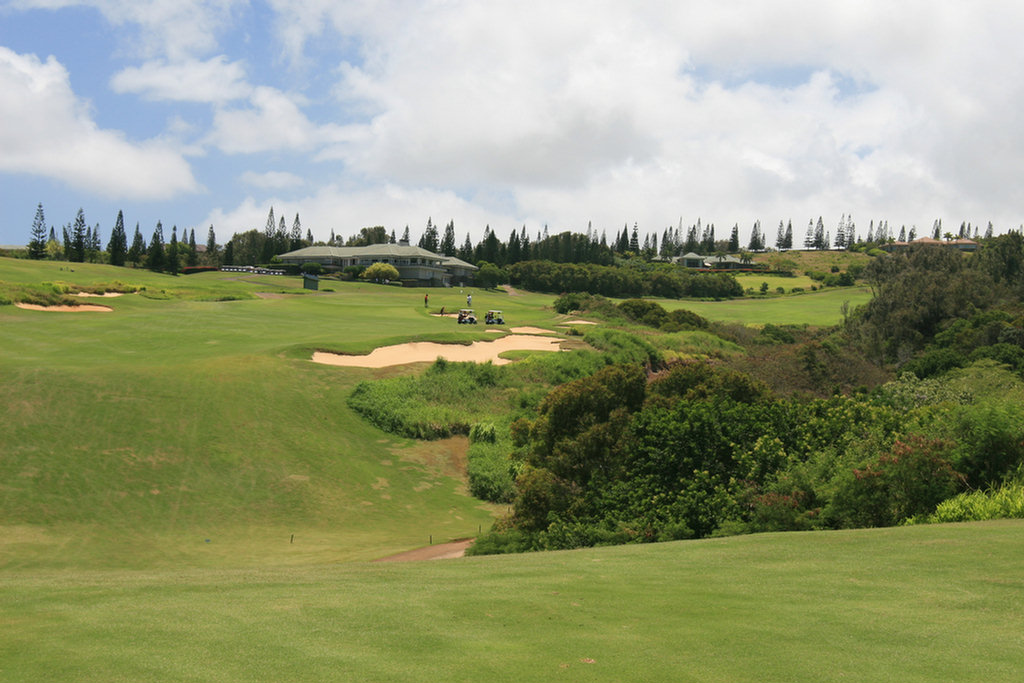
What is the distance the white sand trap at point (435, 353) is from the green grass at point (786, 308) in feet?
135

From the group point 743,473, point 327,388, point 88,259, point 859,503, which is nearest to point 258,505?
point 327,388

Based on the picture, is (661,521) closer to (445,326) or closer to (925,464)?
(925,464)

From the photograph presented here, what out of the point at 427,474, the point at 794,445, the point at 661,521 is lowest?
the point at 427,474

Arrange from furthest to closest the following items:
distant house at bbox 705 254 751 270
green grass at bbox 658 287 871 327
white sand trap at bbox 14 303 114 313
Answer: distant house at bbox 705 254 751 270
green grass at bbox 658 287 871 327
white sand trap at bbox 14 303 114 313

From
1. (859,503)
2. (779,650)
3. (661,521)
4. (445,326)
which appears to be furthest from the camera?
(445,326)

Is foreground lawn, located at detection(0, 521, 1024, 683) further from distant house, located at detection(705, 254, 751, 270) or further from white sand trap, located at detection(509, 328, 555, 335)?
distant house, located at detection(705, 254, 751, 270)

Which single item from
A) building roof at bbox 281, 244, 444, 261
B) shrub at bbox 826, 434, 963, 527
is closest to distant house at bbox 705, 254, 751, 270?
building roof at bbox 281, 244, 444, 261

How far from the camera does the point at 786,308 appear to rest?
327 feet

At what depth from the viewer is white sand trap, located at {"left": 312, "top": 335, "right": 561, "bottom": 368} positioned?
35.8 meters

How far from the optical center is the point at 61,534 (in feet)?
59.9

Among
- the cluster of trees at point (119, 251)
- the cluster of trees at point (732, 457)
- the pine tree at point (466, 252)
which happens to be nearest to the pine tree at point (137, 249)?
the cluster of trees at point (119, 251)

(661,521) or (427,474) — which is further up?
(661,521)

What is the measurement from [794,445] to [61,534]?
682 inches

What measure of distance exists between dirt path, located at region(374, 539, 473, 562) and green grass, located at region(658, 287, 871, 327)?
2522 inches
